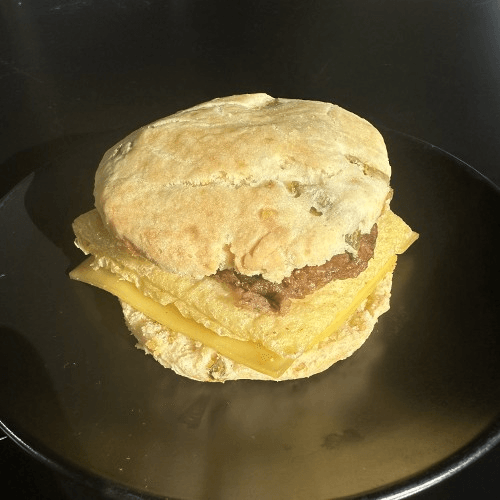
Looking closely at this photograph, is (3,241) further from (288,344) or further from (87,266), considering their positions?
(288,344)

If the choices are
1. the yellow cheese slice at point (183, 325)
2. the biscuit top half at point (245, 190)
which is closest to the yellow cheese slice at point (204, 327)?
the yellow cheese slice at point (183, 325)

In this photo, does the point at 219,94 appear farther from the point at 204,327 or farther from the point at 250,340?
the point at 250,340

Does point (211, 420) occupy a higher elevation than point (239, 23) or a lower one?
lower

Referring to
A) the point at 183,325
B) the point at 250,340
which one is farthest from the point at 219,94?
the point at 250,340

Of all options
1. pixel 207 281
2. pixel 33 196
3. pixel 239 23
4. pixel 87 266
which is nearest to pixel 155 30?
pixel 239 23

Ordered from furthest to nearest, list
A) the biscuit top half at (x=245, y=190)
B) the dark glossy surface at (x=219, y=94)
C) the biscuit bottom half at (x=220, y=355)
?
the biscuit bottom half at (x=220, y=355)
the dark glossy surface at (x=219, y=94)
the biscuit top half at (x=245, y=190)

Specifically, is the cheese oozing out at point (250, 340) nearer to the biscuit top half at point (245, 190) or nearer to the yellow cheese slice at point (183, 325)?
the yellow cheese slice at point (183, 325)
